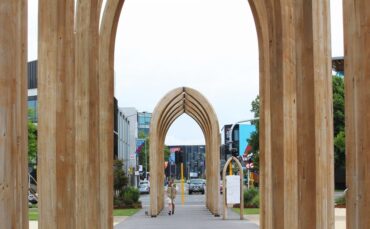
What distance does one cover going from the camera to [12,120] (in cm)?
640

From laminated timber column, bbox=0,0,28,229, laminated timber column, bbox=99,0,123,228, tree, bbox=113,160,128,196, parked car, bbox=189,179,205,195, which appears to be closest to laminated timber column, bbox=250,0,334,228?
laminated timber column, bbox=99,0,123,228

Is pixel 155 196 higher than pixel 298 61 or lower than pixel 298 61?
lower

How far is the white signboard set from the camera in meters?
25.9

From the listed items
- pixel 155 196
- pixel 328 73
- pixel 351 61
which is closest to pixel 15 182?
pixel 351 61

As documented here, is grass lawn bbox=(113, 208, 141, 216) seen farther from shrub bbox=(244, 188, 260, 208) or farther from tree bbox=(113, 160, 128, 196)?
shrub bbox=(244, 188, 260, 208)

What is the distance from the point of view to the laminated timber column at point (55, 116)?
30.9 feet

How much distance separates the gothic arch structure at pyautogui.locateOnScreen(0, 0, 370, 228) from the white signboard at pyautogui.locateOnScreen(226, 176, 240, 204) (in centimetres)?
1112

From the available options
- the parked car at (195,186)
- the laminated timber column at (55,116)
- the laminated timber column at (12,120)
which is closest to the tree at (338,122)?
the parked car at (195,186)

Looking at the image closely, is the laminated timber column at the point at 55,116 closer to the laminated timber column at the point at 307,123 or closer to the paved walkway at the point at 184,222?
the laminated timber column at the point at 307,123

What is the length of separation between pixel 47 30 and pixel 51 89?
0.75 meters

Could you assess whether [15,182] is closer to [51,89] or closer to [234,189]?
[51,89]

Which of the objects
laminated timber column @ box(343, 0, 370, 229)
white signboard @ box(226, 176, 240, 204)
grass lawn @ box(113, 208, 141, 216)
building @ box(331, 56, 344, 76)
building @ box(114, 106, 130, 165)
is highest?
building @ box(331, 56, 344, 76)

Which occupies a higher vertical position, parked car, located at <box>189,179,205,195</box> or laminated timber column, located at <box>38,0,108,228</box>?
laminated timber column, located at <box>38,0,108,228</box>

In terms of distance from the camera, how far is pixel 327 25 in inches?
363
